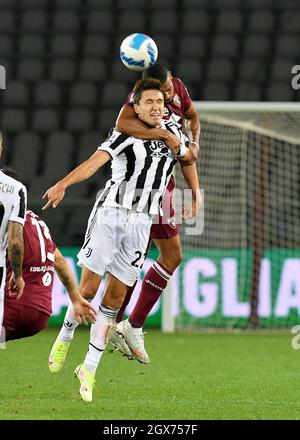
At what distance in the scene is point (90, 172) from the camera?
6.00m

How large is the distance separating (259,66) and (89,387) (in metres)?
10.9

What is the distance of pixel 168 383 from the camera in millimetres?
7309

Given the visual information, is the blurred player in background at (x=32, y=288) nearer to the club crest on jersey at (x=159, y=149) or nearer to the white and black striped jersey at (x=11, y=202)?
the white and black striped jersey at (x=11, y=202)

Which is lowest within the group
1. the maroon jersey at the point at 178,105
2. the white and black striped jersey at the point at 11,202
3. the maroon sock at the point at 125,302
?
the maroon sock at the point at 125,302

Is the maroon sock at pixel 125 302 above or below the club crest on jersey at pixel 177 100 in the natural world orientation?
below

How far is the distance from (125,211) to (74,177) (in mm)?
792

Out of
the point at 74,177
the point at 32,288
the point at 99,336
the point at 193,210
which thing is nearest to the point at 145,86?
the point at 74,177

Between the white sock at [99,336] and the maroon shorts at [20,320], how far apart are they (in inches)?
12.6

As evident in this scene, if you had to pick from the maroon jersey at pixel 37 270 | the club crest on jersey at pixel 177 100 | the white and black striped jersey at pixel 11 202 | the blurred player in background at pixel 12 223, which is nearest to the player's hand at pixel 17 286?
the blurred player in background at pixel 12 223

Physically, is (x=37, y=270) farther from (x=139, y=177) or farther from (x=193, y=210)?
(x=193, y=210)

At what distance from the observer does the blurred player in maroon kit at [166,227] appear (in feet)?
23.6

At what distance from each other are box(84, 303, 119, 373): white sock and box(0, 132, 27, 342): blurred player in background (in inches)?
33.4

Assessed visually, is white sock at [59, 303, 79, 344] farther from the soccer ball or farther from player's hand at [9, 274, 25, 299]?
the soccer ball

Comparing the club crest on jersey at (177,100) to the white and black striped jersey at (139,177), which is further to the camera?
the club crest on jersey at (177,100)
